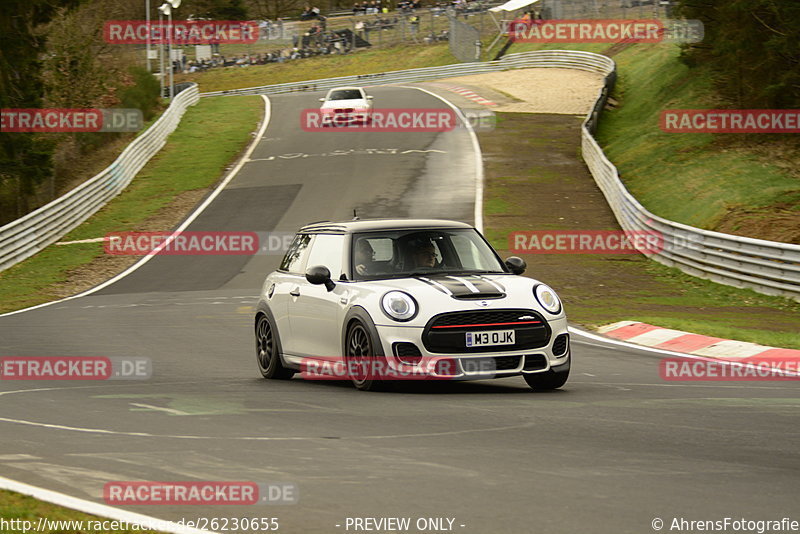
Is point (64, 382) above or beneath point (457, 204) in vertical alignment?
above

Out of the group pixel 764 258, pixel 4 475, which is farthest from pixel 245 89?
pixel 4 475

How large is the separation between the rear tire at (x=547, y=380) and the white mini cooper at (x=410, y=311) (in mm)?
11

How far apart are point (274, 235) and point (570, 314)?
14.8 metres

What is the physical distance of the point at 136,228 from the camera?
35.7 meters

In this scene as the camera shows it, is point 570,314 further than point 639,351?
Yes

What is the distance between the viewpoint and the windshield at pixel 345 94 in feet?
168

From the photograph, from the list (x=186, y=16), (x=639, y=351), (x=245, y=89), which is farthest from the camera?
(x=186, y=16)

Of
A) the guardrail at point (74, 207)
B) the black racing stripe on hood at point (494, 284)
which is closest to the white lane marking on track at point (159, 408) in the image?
the black racing stripe on hood at point (494, 284)

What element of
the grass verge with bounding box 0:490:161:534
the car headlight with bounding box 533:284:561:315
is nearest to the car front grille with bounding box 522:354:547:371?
the car headlight with bounding box 533:284:561:315

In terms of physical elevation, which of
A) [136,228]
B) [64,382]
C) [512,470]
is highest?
[512,470]

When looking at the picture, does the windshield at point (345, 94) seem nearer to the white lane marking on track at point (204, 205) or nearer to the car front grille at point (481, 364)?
the white lane marking on track at point (204, 205)

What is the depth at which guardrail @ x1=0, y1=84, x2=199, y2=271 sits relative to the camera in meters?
31.6

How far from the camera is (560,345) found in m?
10.7

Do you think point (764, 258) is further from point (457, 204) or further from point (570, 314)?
point (457, 204)
